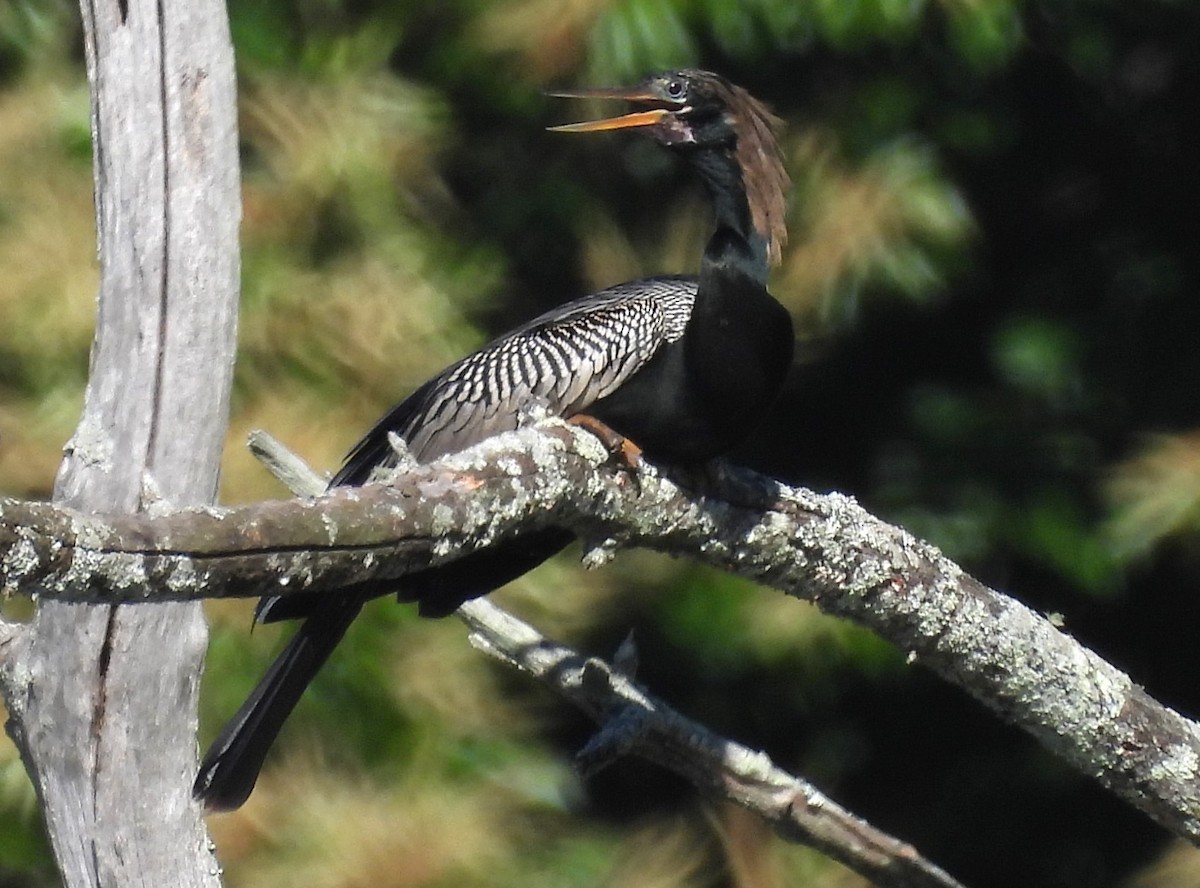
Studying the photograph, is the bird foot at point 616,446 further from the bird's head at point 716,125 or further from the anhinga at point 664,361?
the bird's head at point 716,125

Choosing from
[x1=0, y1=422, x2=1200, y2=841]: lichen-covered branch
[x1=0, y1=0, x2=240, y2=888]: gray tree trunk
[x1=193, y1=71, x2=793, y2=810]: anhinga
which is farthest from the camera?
[x1=193, y1=71, x2=793, y2=810]: anhinga

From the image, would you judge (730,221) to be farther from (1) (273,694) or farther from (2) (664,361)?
(1) (273,694)

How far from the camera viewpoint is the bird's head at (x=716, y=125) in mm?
2225

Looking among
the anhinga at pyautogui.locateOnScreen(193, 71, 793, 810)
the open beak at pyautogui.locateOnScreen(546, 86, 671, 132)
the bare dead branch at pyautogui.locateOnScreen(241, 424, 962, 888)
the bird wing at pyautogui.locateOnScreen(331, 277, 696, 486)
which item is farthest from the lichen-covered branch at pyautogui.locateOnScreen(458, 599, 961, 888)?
the open beak at pyautogui.locateOnScreen(546, 86, 671, 132)

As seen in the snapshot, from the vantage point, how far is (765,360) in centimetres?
216

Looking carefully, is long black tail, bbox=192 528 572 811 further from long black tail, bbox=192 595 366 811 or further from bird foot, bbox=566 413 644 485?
bird foot, bbox=566 413 644 485

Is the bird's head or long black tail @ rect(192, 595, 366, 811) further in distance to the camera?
the bird's head

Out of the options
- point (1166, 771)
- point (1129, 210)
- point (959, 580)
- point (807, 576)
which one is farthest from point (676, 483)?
point (1129, 210)

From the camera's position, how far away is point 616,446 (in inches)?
74.5

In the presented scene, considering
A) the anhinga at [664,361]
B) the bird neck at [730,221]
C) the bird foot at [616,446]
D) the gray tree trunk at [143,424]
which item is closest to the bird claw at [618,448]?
the bird foot at [616,446]

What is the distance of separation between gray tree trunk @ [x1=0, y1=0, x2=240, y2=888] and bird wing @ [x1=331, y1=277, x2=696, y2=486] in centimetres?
31

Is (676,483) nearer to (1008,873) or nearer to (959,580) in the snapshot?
(959,580)

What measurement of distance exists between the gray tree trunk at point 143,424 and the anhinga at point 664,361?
0.27 m

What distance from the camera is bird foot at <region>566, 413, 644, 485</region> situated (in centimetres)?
190
